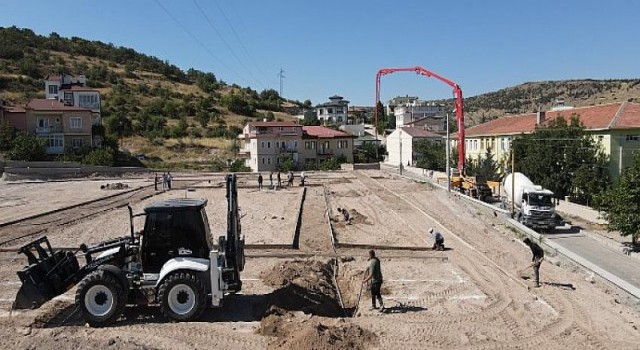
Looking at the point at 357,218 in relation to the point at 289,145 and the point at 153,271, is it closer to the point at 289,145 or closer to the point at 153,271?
the point at 153,271

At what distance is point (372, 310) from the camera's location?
12.0 meters

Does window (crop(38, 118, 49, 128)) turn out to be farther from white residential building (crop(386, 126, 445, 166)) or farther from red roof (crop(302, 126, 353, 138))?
white residential building (crop(386, 126, 445, 166))

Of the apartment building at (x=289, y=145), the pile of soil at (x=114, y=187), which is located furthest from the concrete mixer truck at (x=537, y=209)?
the apartment building at (x=289, y=145)

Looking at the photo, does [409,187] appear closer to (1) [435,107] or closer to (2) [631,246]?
(2) [631,246]

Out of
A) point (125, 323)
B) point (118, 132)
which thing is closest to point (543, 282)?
point (125, 323)

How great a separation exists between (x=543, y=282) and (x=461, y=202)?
60.3 feet

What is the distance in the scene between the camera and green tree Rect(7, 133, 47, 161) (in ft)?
178

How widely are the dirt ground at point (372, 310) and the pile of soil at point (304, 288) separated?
1.9 inches

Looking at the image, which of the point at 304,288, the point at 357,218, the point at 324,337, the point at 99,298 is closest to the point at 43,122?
the point at 357,218

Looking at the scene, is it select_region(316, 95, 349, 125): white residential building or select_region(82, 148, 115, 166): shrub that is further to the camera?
select_region(316, 95, 349, 125): white residential building

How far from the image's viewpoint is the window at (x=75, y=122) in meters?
62.7

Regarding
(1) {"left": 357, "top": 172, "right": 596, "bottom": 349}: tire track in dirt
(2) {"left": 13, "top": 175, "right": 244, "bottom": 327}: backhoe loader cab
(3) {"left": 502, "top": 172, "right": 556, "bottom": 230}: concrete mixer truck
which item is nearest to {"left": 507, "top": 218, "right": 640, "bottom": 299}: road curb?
(3) {"left": 502, "top": 172, "right": 556, "bottom": 230}: concrete mixer truck

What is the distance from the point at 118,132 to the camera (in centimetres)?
7881

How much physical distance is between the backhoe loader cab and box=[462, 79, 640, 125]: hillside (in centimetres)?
12405
